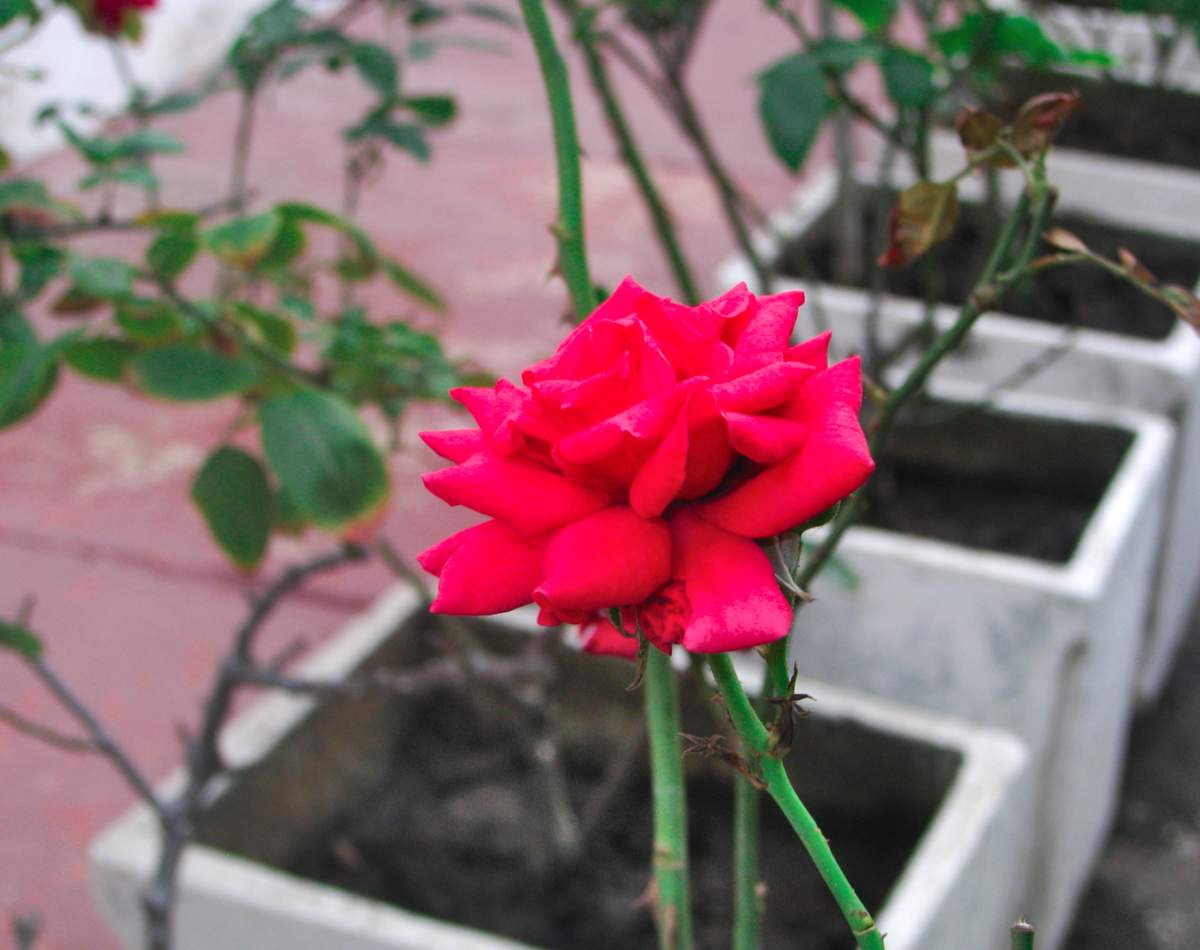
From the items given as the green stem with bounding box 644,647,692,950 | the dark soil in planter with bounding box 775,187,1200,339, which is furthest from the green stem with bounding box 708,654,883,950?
the dark soil in planter with bounding box 775,187,1200,339

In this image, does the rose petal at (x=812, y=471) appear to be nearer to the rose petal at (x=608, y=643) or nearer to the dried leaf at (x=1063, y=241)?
Result: the rose petal at (x=608, y=643)

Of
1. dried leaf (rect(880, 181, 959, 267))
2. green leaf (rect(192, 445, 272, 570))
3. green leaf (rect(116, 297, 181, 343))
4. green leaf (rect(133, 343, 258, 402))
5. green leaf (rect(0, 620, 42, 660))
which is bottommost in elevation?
green leaf (rect(0, 620, 42, 660))

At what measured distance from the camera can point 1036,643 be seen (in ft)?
4.77

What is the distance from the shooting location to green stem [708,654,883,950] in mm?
404

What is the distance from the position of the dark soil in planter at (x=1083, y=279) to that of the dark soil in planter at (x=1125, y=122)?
17.8 inches

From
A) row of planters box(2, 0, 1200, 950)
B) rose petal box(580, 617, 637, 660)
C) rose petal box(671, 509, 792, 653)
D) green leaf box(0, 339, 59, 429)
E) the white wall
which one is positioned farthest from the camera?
the white wall

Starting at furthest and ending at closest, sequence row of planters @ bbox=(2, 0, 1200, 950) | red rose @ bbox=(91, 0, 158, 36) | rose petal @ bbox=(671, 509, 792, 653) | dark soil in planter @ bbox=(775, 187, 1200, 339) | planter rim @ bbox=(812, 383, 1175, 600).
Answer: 1. dark soil in planter @ bbox=(775, 187, 1200, 339)
2. planter rim @ bbox=(812, 383, 1175, 600)
3. red rose @ bbox=(91, 0, 158, 36)
4. row of planters @ bbox=(2, 0, 1200, 950)
5. rose petal @ bbox=(671, 509, 792, 653)

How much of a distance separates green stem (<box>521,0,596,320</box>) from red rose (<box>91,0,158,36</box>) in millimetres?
682

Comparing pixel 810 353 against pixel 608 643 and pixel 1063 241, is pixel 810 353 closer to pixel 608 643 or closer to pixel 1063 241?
pixel 608 643

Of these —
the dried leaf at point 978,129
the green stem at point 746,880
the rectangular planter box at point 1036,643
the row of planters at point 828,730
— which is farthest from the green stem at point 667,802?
the rectangular planter box at point 1036,643

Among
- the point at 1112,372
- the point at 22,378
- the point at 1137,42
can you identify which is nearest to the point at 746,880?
the point at 22,378

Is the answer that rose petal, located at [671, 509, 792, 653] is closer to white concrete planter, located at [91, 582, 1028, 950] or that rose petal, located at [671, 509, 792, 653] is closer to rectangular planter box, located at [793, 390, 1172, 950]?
white concrete planter, located at [91, 582, 1028, 950]

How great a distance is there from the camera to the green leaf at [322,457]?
936mm

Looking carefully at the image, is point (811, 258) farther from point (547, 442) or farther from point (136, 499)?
point (547, 442)
